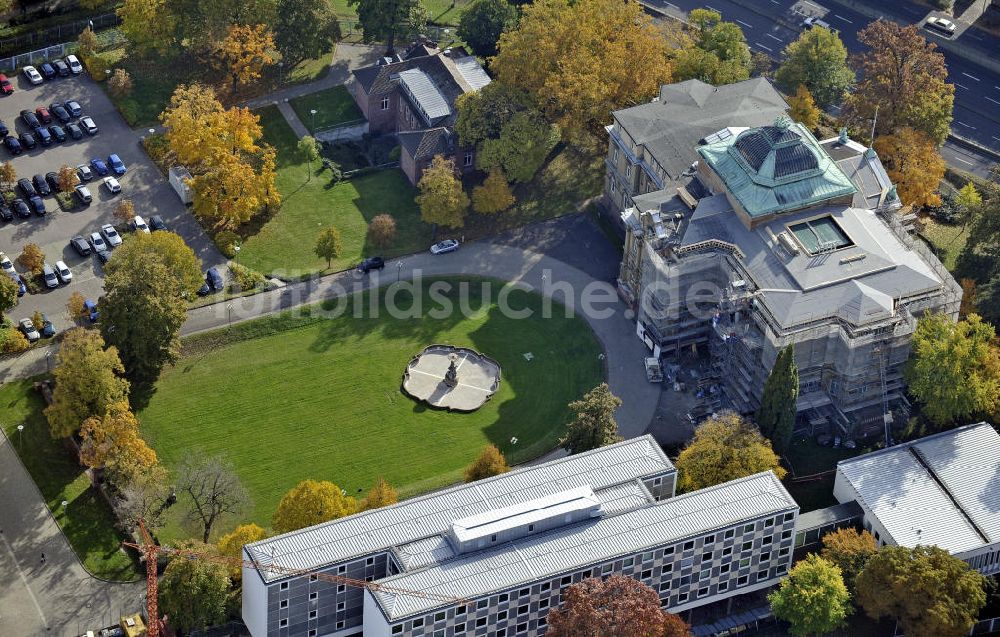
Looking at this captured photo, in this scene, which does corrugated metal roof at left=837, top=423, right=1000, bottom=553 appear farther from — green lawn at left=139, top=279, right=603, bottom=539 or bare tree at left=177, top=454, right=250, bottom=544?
bare tree at left=177, top=454, right=250, bottom=544

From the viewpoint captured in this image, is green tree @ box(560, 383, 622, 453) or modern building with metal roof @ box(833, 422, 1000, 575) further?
green tree @ box(560, 383, 622, 453)

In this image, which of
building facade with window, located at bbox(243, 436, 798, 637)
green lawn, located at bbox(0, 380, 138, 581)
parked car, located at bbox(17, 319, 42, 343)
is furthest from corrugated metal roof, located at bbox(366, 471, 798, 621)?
parked car, located at bbox(17, 319, 42, 343)

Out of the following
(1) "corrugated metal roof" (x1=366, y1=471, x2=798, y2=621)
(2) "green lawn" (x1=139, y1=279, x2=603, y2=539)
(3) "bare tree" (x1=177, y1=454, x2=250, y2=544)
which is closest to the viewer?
(1) "corrugated metal roof" (x1=366, y1=471, x2=798, y2=621)

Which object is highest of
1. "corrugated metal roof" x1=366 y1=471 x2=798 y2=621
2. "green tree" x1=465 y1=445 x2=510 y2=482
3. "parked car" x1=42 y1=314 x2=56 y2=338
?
"corrugated metal roof" x1=366 y1=471 x2=798 y2=621

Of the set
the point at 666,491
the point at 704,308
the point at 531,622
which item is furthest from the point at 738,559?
the point at 704,308

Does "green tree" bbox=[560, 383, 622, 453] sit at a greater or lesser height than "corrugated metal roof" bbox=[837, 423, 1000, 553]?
greater
